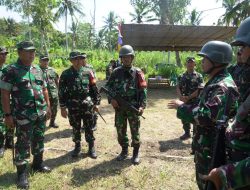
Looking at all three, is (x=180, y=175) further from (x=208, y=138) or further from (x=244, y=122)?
(x=244, y=122)

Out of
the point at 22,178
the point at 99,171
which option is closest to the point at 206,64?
the point at 99,171

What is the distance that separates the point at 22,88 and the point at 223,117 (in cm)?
298

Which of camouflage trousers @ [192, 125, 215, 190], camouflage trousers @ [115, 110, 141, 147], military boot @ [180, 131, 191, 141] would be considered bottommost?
military boot @ [180, 131, 191, 141]

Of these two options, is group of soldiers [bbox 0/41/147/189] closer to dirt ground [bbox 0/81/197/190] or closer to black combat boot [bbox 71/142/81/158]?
black combat boot [bbox 71/142/81/158]

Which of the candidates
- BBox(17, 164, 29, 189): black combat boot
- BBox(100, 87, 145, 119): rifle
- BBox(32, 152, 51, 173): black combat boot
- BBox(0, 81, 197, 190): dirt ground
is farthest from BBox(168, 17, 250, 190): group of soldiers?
BBox(32, 152, 51, 173): black combat boot

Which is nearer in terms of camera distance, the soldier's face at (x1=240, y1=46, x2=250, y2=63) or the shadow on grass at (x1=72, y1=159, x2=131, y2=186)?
the soldier's face at (x1=240, y1=46, x2=250, y2=63)

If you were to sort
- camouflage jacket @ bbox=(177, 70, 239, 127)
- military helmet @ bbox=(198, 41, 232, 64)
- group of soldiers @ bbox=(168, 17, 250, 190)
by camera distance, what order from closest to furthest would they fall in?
1. group of soldiers @ bbox=(168, 17, 250, 190)
2. camouflage jacket @ bbox=(177, 70, 239, 127)
3. military helmet @ bbox=(198, 41, 232, 64)

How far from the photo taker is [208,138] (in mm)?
2910

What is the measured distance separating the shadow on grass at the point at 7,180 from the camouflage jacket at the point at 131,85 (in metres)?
2.14

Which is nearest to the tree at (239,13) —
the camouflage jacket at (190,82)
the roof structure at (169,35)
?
the roof structure at (169,35)

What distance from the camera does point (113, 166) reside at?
5.30 metres

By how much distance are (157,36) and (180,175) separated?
8.99 metres

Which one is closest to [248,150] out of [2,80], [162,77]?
[2,80]

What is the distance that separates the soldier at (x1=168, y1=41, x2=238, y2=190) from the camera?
259cm
